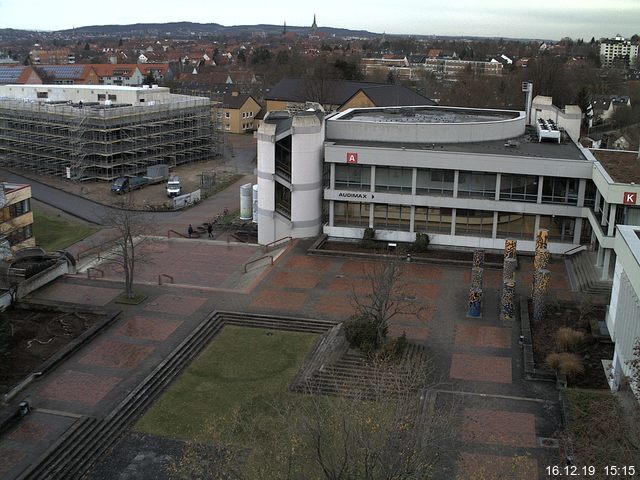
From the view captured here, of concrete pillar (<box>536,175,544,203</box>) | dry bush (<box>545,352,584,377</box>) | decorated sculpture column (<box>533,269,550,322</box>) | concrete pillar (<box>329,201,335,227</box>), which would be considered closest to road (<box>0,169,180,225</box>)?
concrete pillar (<box>329,201,335,227</box>)

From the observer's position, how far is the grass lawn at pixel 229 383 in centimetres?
2316

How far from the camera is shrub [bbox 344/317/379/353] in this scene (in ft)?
88.7

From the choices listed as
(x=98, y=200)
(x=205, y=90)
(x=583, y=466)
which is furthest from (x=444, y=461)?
(x=205, y=90)

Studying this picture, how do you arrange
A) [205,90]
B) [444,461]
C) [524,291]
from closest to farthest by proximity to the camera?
1. [444,461]
2. [524,291]
3. [205,90]

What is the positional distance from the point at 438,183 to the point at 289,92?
52.2 metres

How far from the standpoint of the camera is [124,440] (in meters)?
22.4

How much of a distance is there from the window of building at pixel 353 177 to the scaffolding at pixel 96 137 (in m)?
27.2

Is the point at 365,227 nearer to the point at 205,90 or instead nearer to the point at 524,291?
the point at 524,291

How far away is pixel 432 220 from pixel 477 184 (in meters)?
3.22

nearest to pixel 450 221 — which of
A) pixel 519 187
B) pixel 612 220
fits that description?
pixel 519 187

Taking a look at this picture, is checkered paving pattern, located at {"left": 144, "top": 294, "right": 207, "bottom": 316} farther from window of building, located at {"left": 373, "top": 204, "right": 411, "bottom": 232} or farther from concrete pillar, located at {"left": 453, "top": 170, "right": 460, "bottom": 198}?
concrete pillar, located at {"left": 453, "top": 170, "right": 460, "bottom": 198}

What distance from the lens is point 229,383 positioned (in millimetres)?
25594

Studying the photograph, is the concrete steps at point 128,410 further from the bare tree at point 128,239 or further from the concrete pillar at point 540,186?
the concrete pillar at point 540,186

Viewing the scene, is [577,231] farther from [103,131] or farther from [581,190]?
[103,131]
